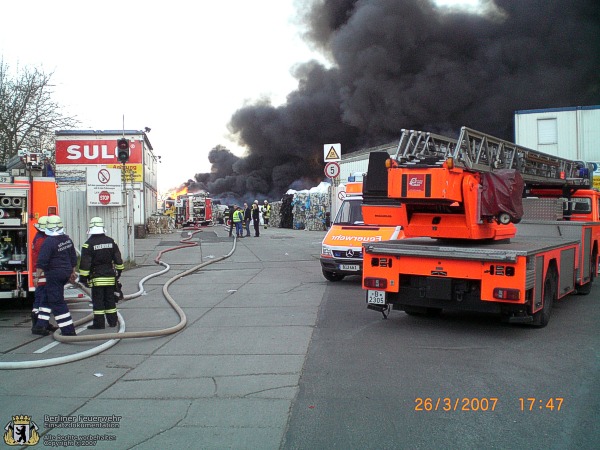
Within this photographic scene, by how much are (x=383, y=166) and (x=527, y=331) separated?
2.94m

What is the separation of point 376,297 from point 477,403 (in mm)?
3261

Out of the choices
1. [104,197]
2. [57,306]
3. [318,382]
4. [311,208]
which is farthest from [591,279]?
[311,208]

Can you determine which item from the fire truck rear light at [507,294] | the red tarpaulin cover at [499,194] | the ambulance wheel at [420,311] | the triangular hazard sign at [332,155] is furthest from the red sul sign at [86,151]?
the fire truck rear light at [507,294]

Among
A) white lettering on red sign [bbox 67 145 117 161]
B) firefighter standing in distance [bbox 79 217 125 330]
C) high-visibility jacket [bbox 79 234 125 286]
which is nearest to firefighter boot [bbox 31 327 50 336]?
firefighter standing in distance [bbox 79 217 125 330]

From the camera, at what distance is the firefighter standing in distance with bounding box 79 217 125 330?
7645 millimetres

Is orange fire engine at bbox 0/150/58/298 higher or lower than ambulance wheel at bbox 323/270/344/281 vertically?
higher

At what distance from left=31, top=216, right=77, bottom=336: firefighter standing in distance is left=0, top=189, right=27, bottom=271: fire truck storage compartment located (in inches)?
77.0

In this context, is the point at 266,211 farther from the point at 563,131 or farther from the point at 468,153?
the point at 468,153

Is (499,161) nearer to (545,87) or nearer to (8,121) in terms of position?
(8,121)

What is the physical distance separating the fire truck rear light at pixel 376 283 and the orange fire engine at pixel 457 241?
1cm

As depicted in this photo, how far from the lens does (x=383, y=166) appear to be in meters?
7.88

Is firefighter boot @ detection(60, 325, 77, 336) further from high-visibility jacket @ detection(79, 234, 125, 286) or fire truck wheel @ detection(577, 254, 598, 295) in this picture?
fire truck wheel @ detection(577, 254, 598, 295)

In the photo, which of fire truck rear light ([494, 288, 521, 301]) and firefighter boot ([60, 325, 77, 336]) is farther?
firefighter boot ([60, 325, 77, 336])

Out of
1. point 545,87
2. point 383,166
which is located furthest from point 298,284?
point 545,87
